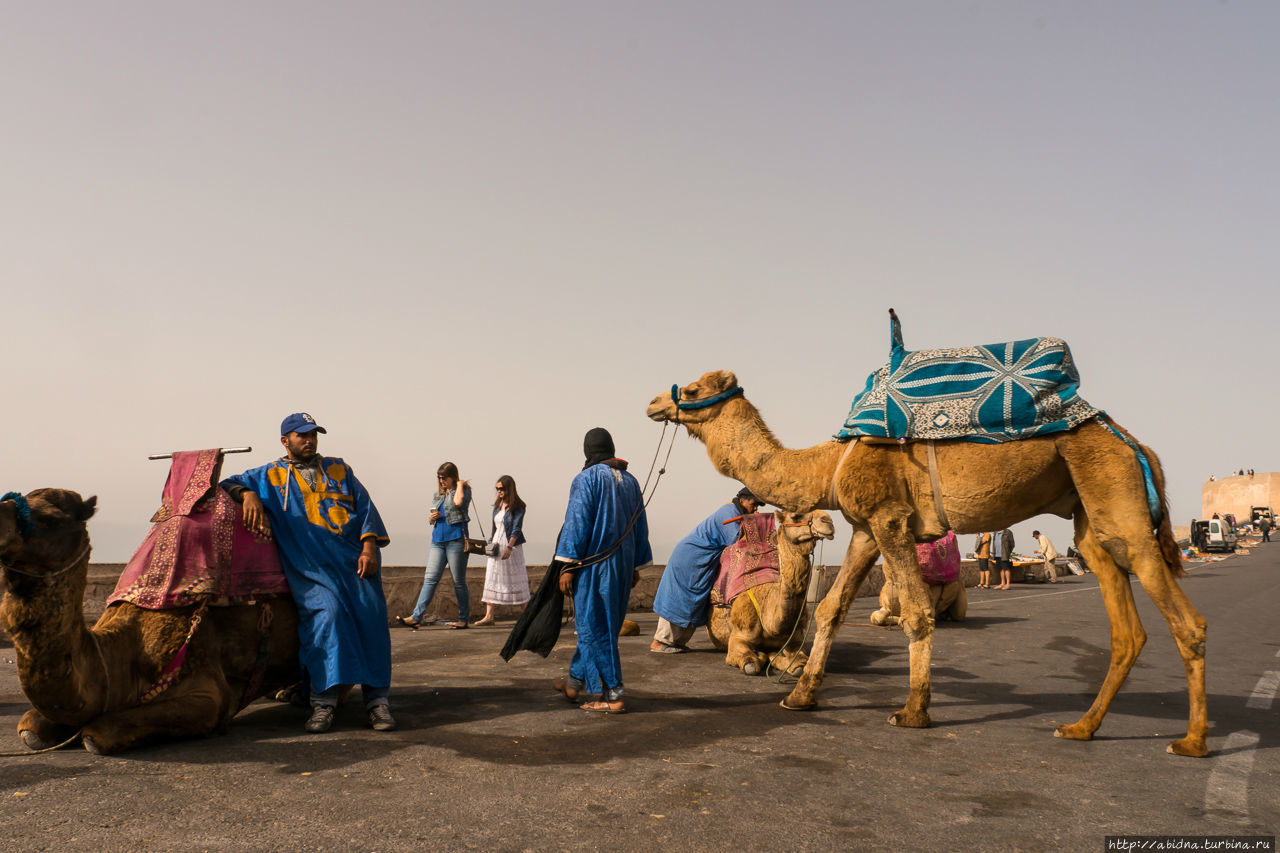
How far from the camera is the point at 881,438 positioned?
6176 millimetres

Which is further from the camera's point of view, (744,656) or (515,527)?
(515,527)

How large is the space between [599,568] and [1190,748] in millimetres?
3927

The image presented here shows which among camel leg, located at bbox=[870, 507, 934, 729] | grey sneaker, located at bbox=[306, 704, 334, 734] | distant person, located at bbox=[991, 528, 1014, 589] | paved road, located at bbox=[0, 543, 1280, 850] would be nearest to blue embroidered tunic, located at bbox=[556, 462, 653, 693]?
paved road, located at bbox=[0, 543, 1280, 850]

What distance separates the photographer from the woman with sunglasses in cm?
1205

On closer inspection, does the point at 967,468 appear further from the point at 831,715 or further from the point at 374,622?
the point at 374,622

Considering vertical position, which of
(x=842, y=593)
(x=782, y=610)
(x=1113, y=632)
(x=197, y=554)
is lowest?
(x=782, y=610)

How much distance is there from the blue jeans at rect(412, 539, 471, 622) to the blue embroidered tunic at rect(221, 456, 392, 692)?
5.86 m

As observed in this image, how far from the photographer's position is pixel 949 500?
6.01 metres

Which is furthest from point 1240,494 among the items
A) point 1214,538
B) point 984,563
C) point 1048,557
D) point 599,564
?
point 599,564

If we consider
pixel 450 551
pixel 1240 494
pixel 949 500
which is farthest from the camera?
pixel 1240 494

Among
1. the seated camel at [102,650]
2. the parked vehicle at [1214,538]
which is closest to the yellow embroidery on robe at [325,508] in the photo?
the seated camel at [102,650]

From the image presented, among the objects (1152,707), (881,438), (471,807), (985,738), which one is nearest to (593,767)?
(471,807)

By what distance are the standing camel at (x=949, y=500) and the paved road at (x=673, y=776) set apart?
51 cm

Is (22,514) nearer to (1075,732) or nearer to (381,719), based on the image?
(381,719)
